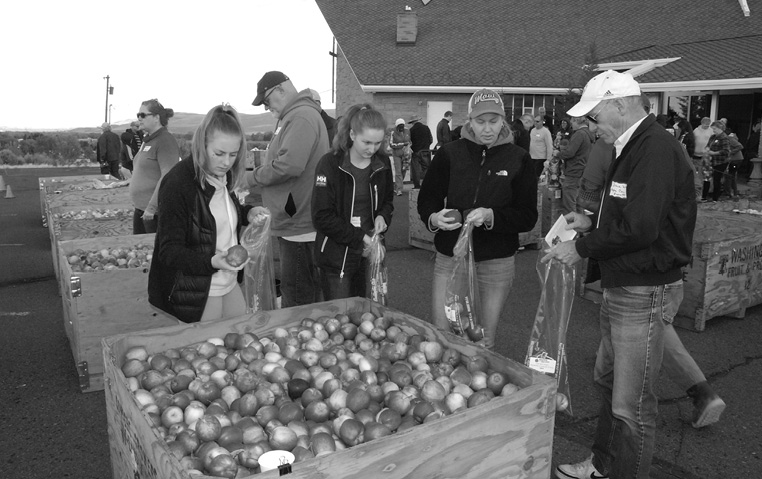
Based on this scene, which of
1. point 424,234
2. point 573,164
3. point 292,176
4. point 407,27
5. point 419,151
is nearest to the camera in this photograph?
point 292,176

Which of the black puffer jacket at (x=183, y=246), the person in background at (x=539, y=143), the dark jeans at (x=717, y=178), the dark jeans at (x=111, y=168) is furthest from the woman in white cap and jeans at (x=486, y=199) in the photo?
the dark jeans at (x=111, y=168)

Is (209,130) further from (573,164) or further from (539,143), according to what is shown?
(539,143)

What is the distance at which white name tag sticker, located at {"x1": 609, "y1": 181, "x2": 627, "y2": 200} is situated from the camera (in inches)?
111

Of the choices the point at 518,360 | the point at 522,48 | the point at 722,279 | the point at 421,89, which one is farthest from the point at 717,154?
the point at 518,360

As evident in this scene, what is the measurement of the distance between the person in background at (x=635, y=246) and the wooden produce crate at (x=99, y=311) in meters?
3.11

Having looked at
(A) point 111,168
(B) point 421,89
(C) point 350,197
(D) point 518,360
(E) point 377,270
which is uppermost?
(B) point 421,89

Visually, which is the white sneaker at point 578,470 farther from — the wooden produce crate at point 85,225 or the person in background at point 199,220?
the wooden produce crate at point 85,225

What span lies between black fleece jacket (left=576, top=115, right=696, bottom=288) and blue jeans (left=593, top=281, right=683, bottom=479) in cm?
10

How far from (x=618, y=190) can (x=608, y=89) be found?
45cm

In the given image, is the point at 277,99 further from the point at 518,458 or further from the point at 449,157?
the point at 518,458

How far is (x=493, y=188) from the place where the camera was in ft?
12.0

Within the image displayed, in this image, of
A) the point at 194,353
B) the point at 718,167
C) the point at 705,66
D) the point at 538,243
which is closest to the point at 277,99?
the point at 194,353

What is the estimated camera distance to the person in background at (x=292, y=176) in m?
4.49

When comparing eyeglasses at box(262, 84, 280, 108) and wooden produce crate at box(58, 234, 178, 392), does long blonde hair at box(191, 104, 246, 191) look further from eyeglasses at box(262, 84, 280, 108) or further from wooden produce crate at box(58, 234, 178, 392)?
wooden produce crate at box(58, 234, 178, 392)
